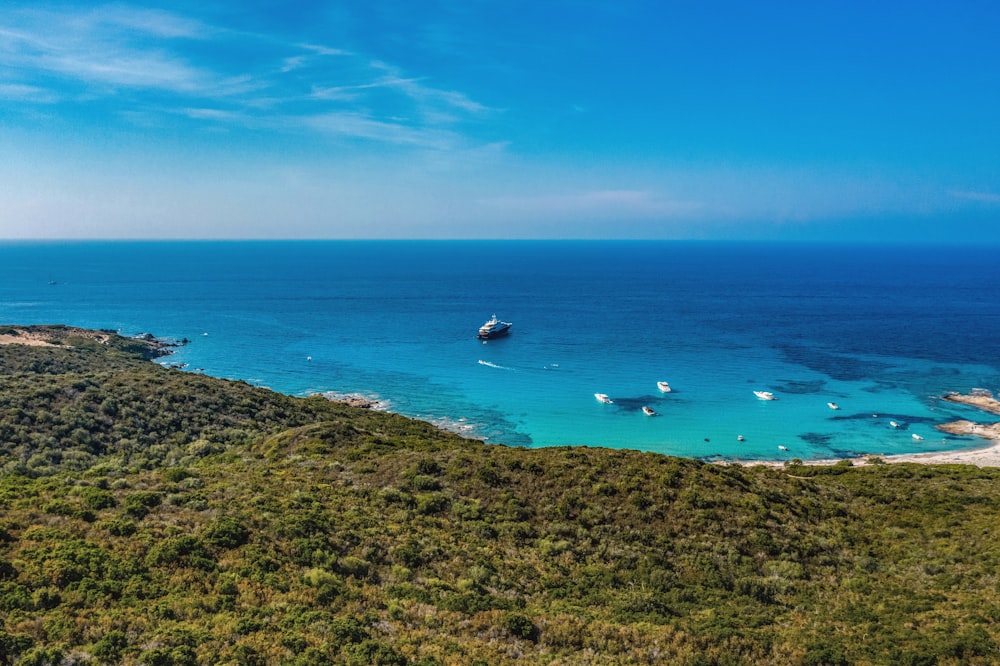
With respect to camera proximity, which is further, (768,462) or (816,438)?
(816,438)

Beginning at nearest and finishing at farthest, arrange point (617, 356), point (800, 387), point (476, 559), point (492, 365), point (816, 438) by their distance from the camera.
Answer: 1. point (476, 559)
2. point (816, 438)
3. point (800, 387)
4. point (492, 365)
5. point (617, 356)

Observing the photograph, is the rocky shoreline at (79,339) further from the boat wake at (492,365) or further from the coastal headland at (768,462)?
the boat wake at (492,365)

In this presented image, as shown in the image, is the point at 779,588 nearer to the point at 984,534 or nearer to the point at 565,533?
the point at 565,533

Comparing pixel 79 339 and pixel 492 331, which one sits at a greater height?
pixel 492 331

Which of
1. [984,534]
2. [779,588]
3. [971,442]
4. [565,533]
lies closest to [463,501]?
[565,533]

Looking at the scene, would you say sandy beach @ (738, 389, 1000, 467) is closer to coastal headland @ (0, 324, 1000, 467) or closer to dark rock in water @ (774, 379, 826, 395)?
coastal headland @ (0, 324, 1000, 467)

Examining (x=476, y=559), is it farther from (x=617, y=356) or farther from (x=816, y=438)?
(x=617, y=356)

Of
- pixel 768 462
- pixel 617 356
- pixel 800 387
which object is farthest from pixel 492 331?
pixel 768 462

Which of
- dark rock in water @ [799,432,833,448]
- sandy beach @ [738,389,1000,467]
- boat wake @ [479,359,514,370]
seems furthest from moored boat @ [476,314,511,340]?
sandy beach @ [738,389,1000,467]
